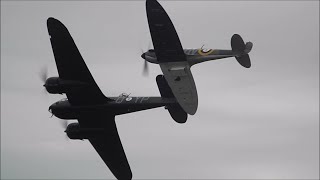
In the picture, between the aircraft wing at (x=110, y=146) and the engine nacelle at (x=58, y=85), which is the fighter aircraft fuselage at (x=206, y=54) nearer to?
the aircraft wing at (x=110, y=146)

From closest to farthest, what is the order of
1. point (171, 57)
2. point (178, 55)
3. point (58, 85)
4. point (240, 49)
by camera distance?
point (58, 85)
point (178, 55)
point (171, 57)
point (240, 49)

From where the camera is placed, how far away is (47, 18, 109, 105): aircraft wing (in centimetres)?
5447

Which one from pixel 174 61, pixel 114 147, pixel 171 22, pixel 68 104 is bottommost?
pixel 114 147

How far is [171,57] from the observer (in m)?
57.9

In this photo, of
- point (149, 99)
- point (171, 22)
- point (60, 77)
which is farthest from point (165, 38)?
point (60, 77)

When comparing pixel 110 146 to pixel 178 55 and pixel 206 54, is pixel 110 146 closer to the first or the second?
pixel 178 55

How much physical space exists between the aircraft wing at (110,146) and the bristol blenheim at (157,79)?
141 millimetres

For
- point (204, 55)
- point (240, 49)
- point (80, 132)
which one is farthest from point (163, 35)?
point (80, 132)

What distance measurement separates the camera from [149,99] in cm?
5638

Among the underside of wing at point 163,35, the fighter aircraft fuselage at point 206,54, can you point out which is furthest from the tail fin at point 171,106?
the fighter aircraft fuselage at point 206,54

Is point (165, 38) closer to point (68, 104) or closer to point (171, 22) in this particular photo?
point (171, 22)

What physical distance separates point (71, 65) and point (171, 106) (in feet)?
31.9

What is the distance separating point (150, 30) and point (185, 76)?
17.5 feet

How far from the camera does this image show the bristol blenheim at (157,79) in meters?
55.7
